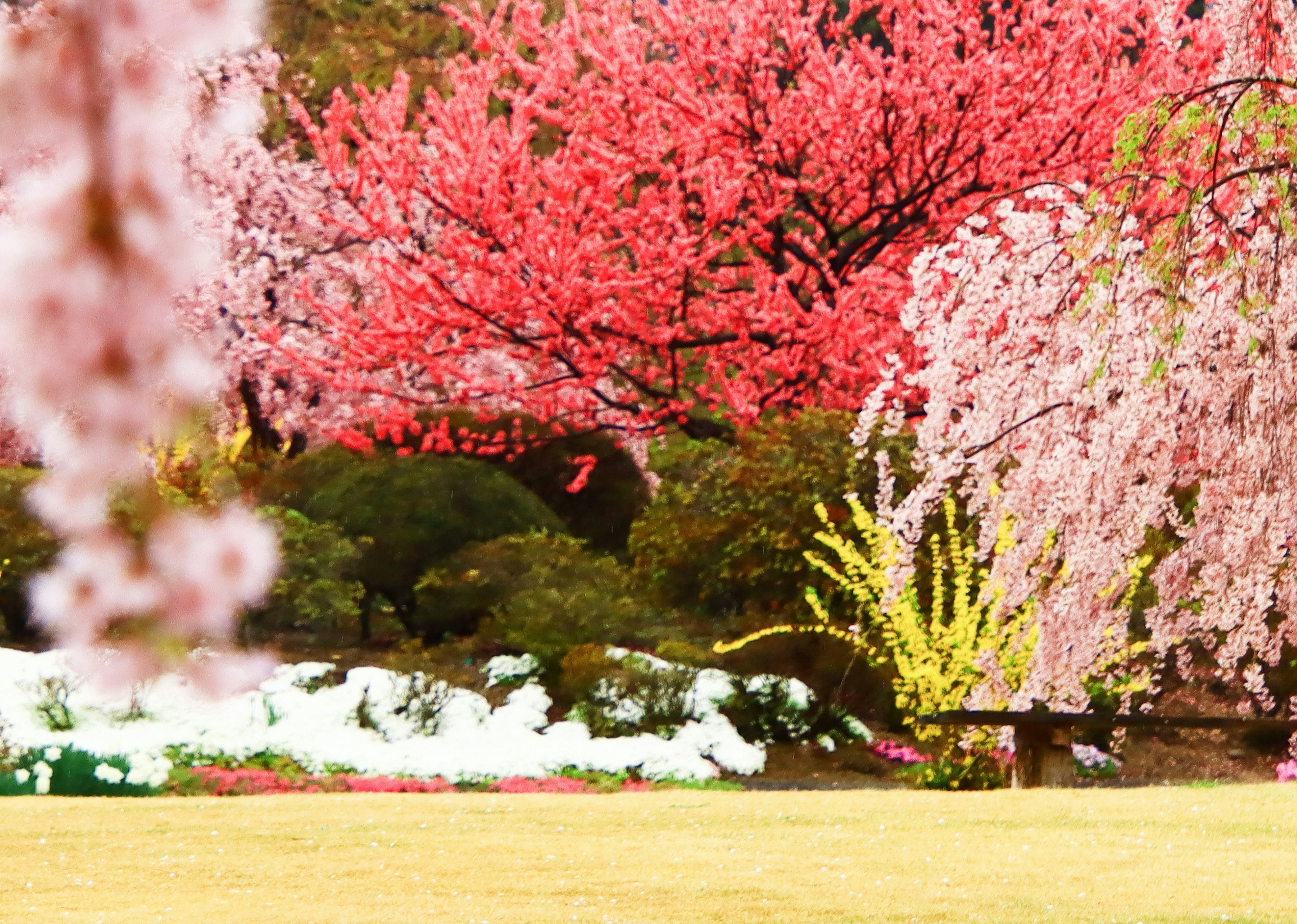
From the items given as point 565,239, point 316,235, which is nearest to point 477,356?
point 316,235

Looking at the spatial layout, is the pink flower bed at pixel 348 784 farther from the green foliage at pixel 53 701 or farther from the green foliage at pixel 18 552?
the green foliage at pixel 18 552

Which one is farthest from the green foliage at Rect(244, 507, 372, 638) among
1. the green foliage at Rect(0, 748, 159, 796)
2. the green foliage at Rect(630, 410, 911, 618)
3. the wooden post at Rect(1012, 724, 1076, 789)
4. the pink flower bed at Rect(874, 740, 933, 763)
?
the wooden post at Rect(1012, 724, 1076, 789)

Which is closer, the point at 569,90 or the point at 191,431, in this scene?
the point at 191,431

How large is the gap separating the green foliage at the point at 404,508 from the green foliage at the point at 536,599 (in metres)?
0.31

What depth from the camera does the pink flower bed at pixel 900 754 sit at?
10.4 m

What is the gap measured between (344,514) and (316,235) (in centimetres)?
788

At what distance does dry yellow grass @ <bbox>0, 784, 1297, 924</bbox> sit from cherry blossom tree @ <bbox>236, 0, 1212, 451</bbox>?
5595 mm

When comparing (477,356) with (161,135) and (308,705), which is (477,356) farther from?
(161,135)

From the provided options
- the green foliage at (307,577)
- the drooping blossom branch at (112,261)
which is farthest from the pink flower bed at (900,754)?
the drooping blossom branch at (112,261)

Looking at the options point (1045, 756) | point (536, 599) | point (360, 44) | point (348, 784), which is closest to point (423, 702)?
point (348, 784)

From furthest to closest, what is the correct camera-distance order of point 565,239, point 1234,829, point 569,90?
1. point 569,90
2. point 565,239
3. point 1234,829

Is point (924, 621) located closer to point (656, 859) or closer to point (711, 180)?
point (656, 859)

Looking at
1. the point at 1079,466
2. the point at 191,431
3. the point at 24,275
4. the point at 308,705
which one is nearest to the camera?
the point at 24,275

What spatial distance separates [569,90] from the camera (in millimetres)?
15648
